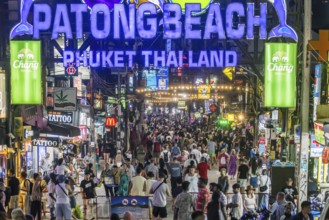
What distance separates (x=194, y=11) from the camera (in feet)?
67.7

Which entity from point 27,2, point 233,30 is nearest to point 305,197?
point 233,30

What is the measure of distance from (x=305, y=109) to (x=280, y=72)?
139 inches

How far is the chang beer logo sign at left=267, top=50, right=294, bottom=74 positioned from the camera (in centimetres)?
1869

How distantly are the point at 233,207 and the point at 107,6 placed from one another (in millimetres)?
8577

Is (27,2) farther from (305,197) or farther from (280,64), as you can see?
(305,197)

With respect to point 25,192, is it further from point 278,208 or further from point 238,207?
point 278,208

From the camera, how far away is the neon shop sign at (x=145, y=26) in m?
20.3

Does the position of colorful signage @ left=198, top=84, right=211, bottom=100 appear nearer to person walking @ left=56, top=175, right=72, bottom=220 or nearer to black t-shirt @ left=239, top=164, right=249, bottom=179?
black t-shirt @ left=239, top=164, right=249, bottom=179

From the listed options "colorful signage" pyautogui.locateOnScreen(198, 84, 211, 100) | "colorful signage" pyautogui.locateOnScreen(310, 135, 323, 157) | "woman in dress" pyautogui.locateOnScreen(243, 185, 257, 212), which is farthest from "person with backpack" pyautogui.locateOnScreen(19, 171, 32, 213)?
"colorful signage" pyautogui.locateOnScreen(198, 84, 211, 100)

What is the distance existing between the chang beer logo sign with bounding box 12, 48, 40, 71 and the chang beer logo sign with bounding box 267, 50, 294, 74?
7.16m

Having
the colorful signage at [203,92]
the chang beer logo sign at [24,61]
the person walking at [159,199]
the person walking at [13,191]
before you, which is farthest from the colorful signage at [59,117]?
the colorful signage at [203,92]

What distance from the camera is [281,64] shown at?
18.7 metres

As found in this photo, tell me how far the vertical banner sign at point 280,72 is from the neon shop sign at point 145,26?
70.4 inches

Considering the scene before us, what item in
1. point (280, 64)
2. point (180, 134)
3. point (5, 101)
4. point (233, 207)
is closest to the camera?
point (233, 207)
